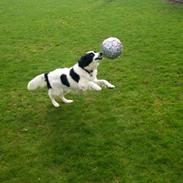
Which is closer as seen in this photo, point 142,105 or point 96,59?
point 96,59

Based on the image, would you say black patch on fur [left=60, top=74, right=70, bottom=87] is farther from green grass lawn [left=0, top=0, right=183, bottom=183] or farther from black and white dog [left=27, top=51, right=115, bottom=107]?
green grass lawn [left=0, top=0, right=183, bottom=183]

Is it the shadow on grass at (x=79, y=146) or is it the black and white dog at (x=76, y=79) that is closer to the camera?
the shadow on grass at (x=79, y=146)

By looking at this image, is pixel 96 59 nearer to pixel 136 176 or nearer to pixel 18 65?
pixel 136 176

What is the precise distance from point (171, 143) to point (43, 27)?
8156mm

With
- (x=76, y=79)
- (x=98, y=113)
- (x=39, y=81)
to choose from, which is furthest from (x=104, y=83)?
(x=39, y=81)

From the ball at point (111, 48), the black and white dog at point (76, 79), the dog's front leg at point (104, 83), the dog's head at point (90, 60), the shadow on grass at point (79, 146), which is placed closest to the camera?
the shadow on grass at point (79, 146)

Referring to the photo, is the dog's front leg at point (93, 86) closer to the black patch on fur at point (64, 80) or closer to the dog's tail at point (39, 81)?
the black patch on fur at point (64, 80)

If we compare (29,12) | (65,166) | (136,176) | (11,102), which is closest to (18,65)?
(11,102)

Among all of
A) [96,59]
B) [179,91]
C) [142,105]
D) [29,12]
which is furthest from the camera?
[29,12]

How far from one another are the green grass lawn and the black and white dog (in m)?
0.50

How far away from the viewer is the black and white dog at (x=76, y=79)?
601 cm

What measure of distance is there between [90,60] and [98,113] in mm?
1132

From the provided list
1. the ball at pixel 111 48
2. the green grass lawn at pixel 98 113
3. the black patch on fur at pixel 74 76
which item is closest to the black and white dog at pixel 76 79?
the black patch on fur at pixel 74 76

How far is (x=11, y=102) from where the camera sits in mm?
7207
